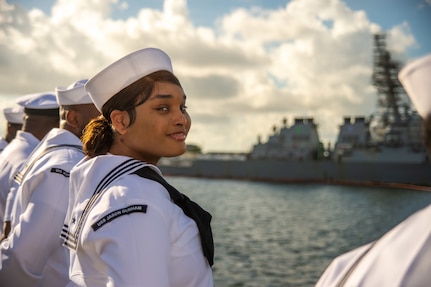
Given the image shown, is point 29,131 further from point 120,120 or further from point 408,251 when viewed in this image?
point 408,251

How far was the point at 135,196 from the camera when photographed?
1313mm

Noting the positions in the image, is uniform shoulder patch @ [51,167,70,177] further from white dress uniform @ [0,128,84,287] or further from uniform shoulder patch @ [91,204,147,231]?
uniform shoulder patch @ [91,204,147,231]

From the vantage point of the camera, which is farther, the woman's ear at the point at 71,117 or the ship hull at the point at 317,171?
the ship hull at the point at 317,171

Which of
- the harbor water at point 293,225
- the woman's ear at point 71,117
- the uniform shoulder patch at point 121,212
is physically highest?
the woman's ear at point 71,117

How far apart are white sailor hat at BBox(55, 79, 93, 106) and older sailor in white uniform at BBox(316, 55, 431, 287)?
207 centimetres

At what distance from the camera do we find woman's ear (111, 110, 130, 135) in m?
1.57

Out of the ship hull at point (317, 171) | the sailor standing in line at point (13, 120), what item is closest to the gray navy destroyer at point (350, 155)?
the ship hull at point (317, 171)

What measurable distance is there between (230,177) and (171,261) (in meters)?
53.9

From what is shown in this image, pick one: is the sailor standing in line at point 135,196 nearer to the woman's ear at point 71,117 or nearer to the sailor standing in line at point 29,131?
the woman's ear at point 71,117

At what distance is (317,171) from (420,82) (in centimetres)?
4989

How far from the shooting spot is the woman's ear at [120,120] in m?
1.57

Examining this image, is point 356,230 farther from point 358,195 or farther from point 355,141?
point 355,141

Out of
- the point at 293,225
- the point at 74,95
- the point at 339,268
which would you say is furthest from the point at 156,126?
the point at 293,225

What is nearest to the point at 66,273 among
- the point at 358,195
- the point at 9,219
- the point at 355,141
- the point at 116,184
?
the point at 9,219
